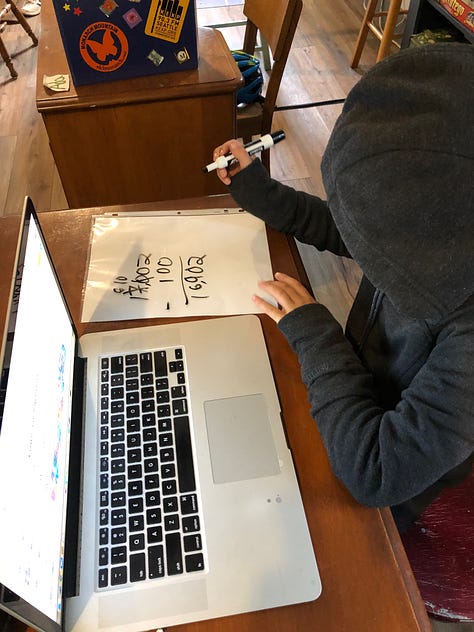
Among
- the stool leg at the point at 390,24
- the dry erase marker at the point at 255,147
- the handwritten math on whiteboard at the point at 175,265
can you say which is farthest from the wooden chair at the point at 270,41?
the stool leg at the point at 390,24

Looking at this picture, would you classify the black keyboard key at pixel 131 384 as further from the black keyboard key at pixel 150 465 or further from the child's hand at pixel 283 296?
the child's hand at pixel 283 296

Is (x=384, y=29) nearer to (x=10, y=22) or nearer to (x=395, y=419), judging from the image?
(x=10, y=22)

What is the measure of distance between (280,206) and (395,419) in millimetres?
429

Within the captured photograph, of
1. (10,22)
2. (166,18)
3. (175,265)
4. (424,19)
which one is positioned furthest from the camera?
(10,22)

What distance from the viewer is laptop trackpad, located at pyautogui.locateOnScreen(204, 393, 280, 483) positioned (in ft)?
1.95

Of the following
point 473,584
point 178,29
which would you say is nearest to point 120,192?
point 178,29

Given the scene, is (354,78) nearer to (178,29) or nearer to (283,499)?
(178,29)

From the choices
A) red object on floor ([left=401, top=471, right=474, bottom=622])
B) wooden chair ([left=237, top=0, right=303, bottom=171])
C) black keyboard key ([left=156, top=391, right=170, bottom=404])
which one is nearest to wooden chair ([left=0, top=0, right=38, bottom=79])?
wooden chair ([left=237, top=0, right=303, bottom=171])

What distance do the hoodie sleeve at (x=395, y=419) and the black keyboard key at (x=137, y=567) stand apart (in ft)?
0.79

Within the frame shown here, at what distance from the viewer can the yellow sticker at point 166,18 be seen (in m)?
1.04

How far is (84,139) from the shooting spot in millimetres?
1252

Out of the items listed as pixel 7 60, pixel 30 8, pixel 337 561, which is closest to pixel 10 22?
pixel 7 60

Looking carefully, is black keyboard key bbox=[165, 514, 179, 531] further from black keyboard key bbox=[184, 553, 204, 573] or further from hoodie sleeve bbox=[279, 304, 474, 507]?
hoodie sleeve bbox=[279, 304, 474, 507]

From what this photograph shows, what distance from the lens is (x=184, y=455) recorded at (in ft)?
1.99
